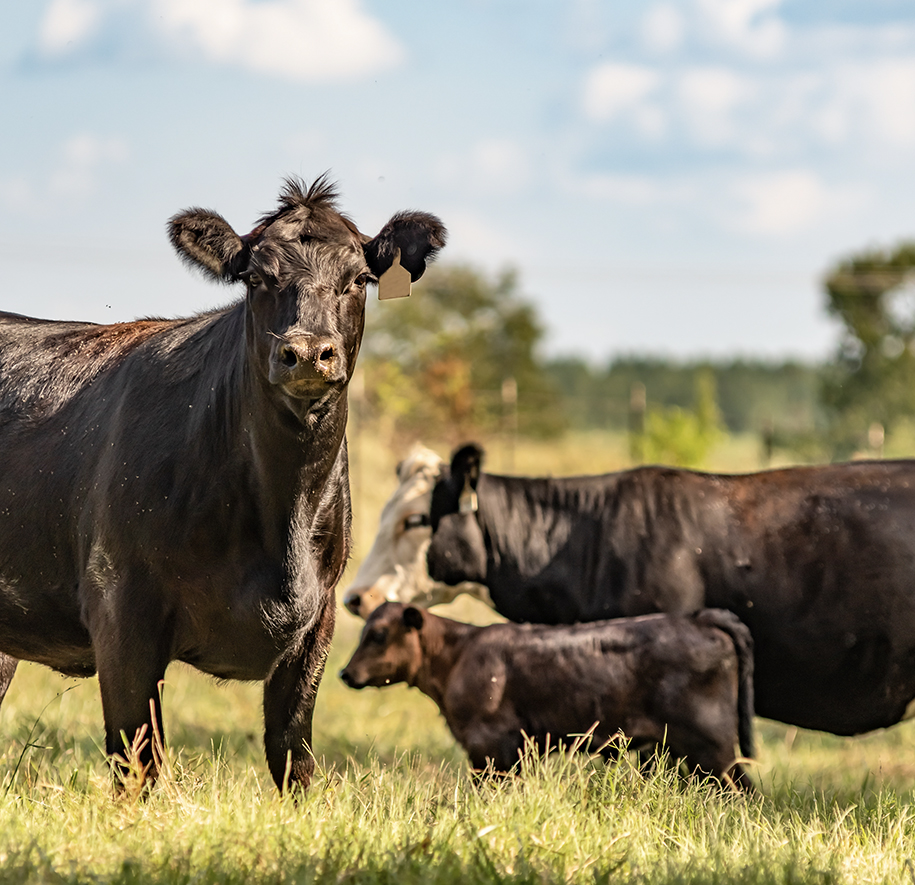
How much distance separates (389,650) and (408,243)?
2.92m

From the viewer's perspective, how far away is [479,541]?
7.25m

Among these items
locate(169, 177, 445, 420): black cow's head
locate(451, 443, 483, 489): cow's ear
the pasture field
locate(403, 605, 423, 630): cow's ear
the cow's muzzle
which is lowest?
the pasture field

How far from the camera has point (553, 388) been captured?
4684cm

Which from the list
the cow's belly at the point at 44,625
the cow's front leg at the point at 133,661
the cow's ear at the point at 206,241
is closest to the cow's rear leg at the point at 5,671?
the cow's belly at the point at 44,625

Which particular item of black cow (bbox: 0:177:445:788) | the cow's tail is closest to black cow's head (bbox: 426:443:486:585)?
the cow's tail

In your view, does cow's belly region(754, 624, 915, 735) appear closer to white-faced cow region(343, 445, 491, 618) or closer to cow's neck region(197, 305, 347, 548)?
white-faced cow region(343, 445, 491, 618)

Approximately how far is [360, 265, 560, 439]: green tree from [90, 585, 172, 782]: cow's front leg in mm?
16544

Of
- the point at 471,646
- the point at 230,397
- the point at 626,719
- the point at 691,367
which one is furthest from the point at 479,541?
the point at 691,367

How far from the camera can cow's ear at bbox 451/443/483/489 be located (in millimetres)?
7297

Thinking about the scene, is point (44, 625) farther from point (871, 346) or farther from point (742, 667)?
point (871, 346)

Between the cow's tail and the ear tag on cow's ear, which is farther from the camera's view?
the ear tag on cow's ear

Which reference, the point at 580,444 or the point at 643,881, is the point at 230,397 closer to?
the point at 643,881

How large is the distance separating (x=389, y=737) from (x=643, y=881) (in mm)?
5184

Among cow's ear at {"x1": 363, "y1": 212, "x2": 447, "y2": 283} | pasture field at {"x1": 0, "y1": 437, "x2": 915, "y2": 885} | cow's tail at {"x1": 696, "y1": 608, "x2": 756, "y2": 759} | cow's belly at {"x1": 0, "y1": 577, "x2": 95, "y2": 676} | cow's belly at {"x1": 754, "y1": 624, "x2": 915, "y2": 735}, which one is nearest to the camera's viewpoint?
pasture field at {"x1": 0, "y1": 437, "x2": 915, "y2": 885}
